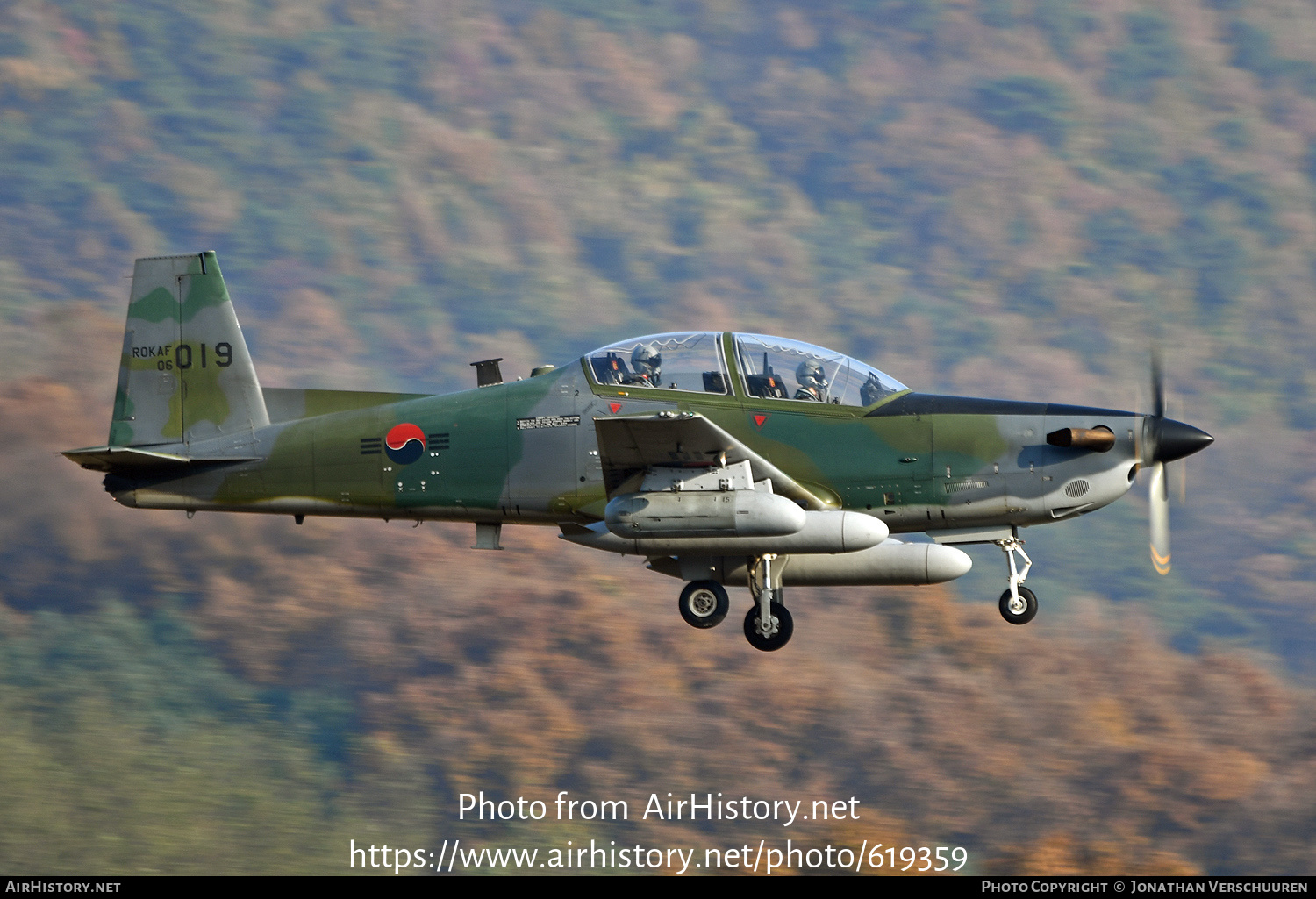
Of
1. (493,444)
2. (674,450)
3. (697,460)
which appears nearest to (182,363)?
(493,444)

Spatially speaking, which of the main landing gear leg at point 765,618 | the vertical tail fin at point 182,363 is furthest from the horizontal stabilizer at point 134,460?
the main landing gear leg at point 765,618

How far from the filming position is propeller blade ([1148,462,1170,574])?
45.0 ft

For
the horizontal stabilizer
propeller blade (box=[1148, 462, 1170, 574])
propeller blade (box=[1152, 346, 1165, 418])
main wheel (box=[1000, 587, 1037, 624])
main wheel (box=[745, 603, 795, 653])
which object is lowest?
main wheel (box=[745, 603, 795, 653])

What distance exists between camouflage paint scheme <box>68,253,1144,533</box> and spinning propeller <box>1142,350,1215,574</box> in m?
0.13

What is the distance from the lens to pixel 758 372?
13984 millimetres

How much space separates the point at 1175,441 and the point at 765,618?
13.3 ft

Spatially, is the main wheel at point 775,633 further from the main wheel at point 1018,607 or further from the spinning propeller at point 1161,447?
the spinning propeller at point 1161,447

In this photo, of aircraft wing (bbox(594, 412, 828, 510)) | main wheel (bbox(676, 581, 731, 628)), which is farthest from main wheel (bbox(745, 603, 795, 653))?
aircraft wing (bbox(594, 412, 828, 510))

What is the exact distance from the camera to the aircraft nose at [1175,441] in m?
13.3

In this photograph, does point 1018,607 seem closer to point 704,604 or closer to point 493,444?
point 704,604

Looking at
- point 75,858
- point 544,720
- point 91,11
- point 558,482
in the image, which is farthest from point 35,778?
point 91,11

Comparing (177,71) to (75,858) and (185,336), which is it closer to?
(75,858)

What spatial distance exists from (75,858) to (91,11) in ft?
167

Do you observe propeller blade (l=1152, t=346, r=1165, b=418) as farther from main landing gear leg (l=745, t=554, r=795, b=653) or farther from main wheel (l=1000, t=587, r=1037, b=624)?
main landing gear leg (l=745, t=554, r=795, b=653)
